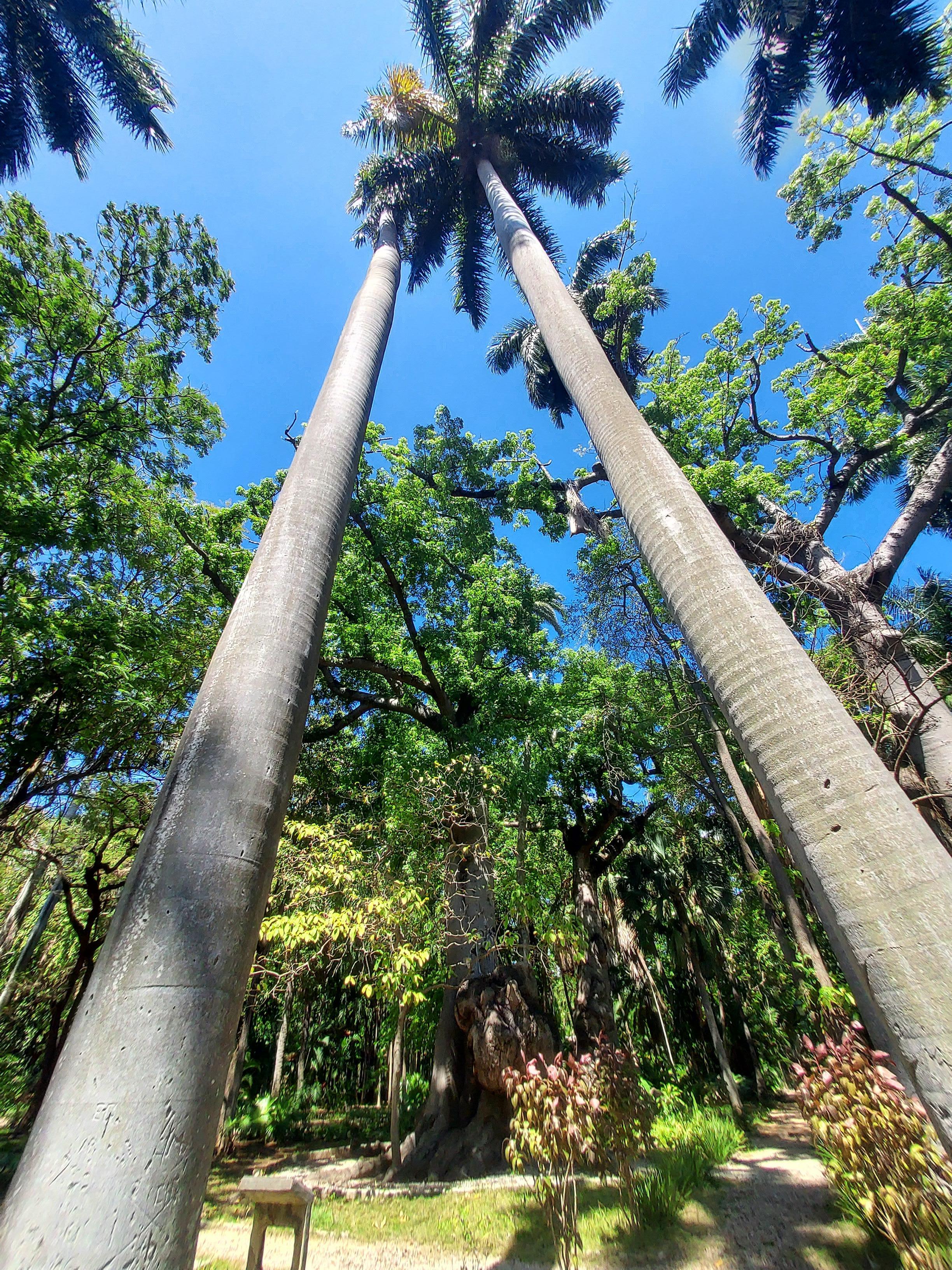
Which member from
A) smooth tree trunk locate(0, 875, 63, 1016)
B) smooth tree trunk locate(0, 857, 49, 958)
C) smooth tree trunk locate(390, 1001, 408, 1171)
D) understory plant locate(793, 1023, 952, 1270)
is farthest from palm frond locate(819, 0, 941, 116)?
smooth tree trunk locate(0, 875, 63, 1016)

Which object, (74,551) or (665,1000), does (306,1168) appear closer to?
(74,551)

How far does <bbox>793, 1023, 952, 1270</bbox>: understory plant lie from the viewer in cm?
337

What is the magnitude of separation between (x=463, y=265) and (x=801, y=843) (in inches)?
574

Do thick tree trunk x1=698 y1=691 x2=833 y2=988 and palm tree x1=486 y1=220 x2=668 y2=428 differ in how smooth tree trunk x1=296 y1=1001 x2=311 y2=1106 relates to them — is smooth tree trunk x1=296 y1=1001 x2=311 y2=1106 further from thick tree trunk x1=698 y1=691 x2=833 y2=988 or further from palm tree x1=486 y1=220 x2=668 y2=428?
palm tree x1=486 y1=220 x2=668 y2=428

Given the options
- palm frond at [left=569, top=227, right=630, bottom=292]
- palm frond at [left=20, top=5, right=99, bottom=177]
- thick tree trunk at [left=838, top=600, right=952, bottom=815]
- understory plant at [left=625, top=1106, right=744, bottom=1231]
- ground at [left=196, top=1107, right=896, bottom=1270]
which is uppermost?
palm frond at [left=569, top=227, right=630, bottom=292]

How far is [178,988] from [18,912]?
1686 centimetres

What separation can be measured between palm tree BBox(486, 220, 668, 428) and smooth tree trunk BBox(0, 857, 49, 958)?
17.6 meters

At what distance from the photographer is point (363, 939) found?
22.9 ft

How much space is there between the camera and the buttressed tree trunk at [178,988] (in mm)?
1714

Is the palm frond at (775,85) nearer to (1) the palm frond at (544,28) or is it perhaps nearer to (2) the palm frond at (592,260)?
(1) the palm frond at (544,28)

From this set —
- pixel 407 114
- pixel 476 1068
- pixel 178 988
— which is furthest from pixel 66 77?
pixel 476 1068

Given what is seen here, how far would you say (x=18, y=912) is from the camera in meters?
13.9

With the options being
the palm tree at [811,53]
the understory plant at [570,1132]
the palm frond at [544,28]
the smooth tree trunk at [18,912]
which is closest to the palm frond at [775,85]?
the palm tree at [811,53]

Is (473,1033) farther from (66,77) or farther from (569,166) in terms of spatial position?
(66,77)
